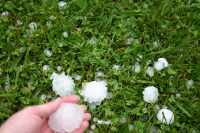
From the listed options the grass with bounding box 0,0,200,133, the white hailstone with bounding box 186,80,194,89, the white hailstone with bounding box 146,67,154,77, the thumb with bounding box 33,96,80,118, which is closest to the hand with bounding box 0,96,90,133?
the thumb with bounding box 33,96,80,118

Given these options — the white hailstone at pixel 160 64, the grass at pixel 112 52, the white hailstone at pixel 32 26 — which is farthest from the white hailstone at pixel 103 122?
the white hailstone at pixel 32 26

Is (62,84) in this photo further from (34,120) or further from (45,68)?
(34,120)

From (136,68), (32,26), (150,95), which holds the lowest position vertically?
(150,95)

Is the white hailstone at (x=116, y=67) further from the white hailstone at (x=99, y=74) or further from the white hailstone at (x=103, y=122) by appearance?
the white hailstone at (x=103, y=122)

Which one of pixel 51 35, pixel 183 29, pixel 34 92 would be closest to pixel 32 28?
pixel 51 35

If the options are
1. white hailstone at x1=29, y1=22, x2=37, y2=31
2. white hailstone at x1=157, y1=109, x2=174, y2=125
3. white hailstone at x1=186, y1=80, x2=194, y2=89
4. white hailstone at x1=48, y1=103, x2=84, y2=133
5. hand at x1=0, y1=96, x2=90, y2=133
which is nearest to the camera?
hand at x1=0, y1=96, x2=90, y2=133

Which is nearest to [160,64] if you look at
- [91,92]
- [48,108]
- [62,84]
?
[91,92]

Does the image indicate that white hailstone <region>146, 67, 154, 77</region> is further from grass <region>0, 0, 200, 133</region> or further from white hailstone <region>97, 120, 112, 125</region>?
white hailstone <region>97, 120, 112, 125</region>
